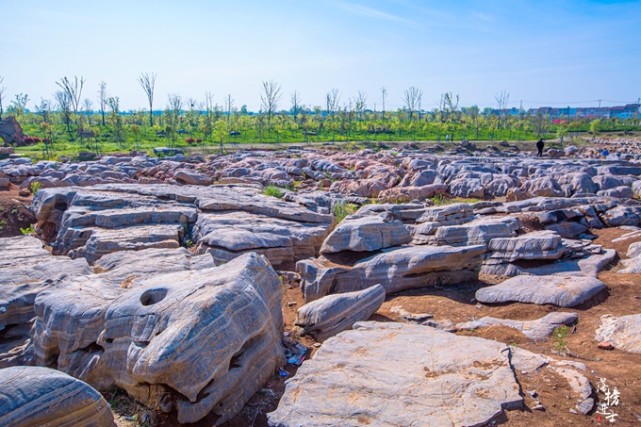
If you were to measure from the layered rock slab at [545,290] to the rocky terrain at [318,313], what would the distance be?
32mm

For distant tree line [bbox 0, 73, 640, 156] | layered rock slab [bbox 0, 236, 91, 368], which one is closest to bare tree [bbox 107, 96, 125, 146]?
distant tree line [bbox 0, 73, 640, 156]

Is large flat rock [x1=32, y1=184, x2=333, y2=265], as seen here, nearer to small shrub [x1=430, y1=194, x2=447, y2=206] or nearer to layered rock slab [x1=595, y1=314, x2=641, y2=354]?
layered rock slab [x1=595, y1=314, x2=641, y2=354]

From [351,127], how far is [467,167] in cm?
3978

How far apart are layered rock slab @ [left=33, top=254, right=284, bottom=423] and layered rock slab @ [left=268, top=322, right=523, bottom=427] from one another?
71 centimetres

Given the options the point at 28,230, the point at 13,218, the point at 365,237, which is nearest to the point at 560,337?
the point at 365,237

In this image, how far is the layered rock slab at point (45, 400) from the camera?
3439mm

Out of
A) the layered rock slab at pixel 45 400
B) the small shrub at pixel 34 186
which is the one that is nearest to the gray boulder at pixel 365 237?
the layered rock slab at pixel 45 400

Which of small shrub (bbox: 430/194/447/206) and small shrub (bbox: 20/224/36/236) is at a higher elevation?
small shrub (bbox: 430/194/447/206)

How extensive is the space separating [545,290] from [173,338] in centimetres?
594

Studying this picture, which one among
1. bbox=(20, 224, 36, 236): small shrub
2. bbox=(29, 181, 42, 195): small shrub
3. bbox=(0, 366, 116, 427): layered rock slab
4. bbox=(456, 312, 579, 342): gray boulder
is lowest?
bbox=(456, 312, 579, 342): gray boulder

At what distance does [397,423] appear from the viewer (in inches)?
146

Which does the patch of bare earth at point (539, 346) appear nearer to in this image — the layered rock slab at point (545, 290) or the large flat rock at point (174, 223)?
the layered rock slab at point (545, 290)

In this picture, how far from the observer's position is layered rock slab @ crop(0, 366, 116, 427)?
3.44 meters

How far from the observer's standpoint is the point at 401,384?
169 inches
